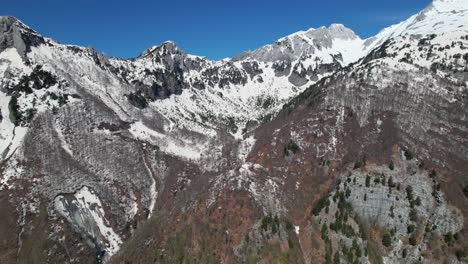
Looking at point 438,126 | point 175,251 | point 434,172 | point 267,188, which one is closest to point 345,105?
point 438,126

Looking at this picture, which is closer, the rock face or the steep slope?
the rock face

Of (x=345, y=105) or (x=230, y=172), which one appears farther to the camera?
(x=345, y=105)

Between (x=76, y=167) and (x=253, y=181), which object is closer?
(x=253, y=181)

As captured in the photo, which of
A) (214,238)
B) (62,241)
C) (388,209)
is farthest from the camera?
(62,241)

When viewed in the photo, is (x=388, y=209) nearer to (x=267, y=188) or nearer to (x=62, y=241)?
(x=267, y=188)

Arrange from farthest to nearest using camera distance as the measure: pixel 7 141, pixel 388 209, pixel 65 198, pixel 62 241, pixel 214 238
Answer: pixel 7 141
pixel 65 198
pixel 62 241
pixel 388 209
pixel 214 238

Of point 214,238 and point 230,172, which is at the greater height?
point 230,172

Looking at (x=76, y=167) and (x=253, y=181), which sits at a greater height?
(x=76, y=167)

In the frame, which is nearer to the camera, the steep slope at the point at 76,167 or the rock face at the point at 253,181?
the rock face at the point at 253,181
